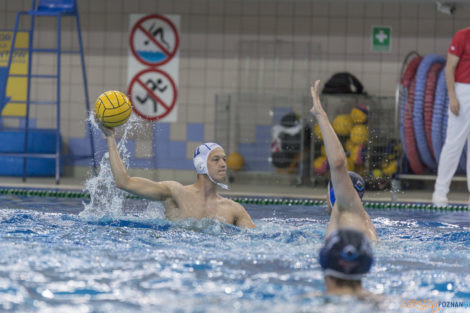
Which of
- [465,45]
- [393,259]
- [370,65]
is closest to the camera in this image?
[393,259]

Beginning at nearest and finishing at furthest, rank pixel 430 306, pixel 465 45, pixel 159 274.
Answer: pixel 430 306 < pixel 159 274 < pixel 465 45

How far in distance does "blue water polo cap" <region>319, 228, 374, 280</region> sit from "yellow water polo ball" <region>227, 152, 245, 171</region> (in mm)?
6952

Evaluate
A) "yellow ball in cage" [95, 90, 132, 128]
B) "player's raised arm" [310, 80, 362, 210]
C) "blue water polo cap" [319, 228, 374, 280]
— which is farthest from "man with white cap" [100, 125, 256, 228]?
"blue water polo cap" [319, 228, 374, 280]

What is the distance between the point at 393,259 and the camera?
3.56m

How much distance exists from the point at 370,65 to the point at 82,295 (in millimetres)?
7422

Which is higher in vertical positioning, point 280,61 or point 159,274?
point 280,61

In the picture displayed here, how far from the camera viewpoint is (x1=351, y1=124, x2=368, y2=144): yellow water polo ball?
859 cm

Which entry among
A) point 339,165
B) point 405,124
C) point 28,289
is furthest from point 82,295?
point 405,124

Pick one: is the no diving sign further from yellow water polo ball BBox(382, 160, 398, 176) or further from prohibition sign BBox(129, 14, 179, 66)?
yellow water polo ball BBox(382, 160, 398, 176)

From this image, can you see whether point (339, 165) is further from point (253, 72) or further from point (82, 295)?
point (253, 72)

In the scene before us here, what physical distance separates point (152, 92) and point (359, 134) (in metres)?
2.83

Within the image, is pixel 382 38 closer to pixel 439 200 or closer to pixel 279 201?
pixel 439 200

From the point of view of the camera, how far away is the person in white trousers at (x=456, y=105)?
6.90 metres

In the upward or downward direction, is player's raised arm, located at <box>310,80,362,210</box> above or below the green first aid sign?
below
